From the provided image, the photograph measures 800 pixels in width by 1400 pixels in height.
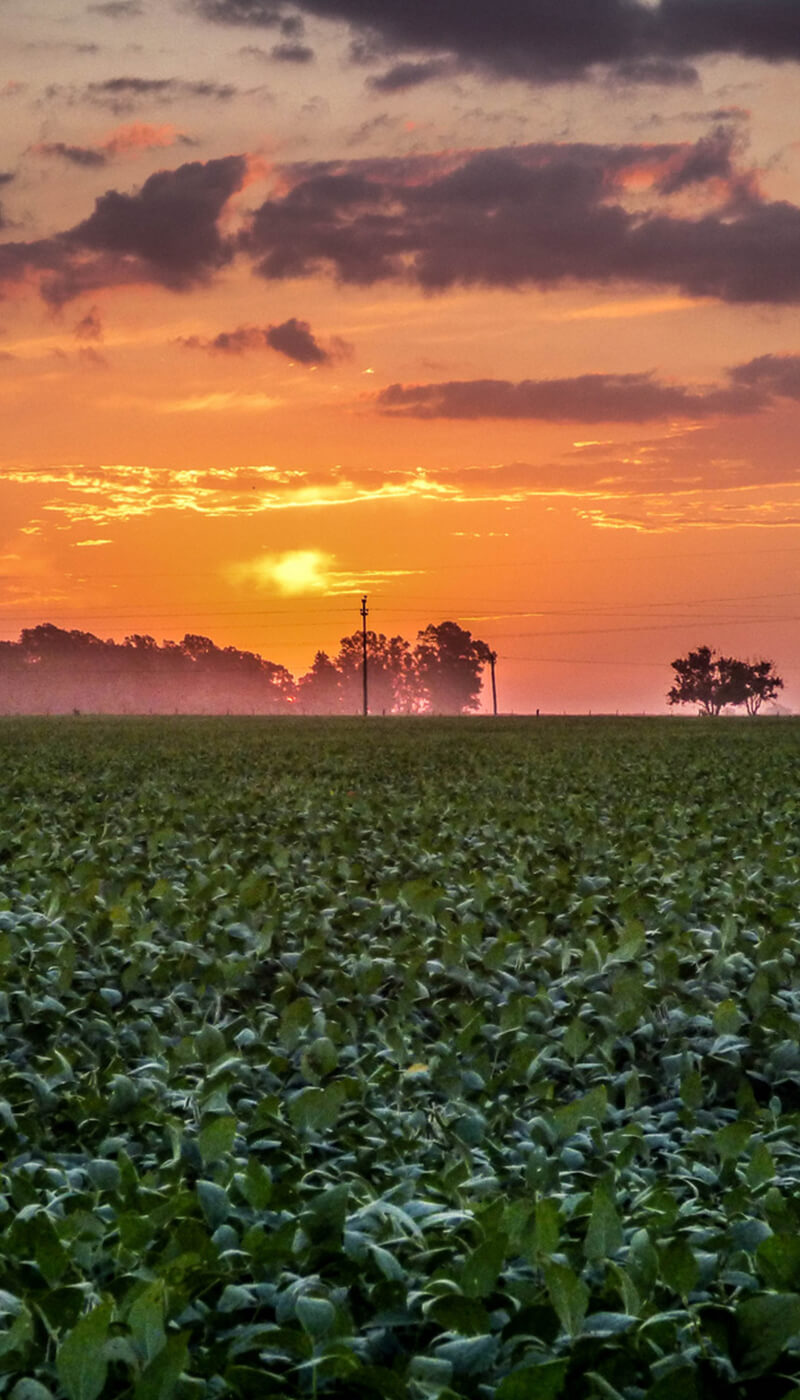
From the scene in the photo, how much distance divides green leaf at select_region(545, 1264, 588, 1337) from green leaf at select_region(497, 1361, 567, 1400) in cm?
30

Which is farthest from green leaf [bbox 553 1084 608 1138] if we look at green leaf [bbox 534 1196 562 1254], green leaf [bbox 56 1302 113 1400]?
green leaf [bbox 56 1302 113 1400]

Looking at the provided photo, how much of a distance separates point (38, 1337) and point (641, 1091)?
312 centimetres

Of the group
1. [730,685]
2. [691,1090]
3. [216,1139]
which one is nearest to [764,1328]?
[216,1139]

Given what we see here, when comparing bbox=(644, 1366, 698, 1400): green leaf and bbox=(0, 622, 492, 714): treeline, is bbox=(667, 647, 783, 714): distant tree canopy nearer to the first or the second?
bbox=(0, 622, 492, 714): treeline

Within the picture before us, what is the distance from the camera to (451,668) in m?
156

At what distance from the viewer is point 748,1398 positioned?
296 centimetres

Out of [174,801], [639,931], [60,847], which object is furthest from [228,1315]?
[174,801]

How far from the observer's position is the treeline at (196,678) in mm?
162375

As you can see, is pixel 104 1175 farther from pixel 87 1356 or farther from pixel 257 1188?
pixel 87 1356

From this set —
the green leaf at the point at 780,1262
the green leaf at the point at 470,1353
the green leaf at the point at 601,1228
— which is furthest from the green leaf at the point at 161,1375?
the green leaf at the point at 780,1262

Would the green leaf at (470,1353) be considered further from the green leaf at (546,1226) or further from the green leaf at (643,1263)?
the green leaf at (643,1263)

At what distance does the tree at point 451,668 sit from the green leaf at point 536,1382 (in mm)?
146291

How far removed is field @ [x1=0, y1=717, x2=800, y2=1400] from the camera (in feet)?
9.68

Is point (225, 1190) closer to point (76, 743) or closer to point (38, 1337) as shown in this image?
point (38, 1337)
